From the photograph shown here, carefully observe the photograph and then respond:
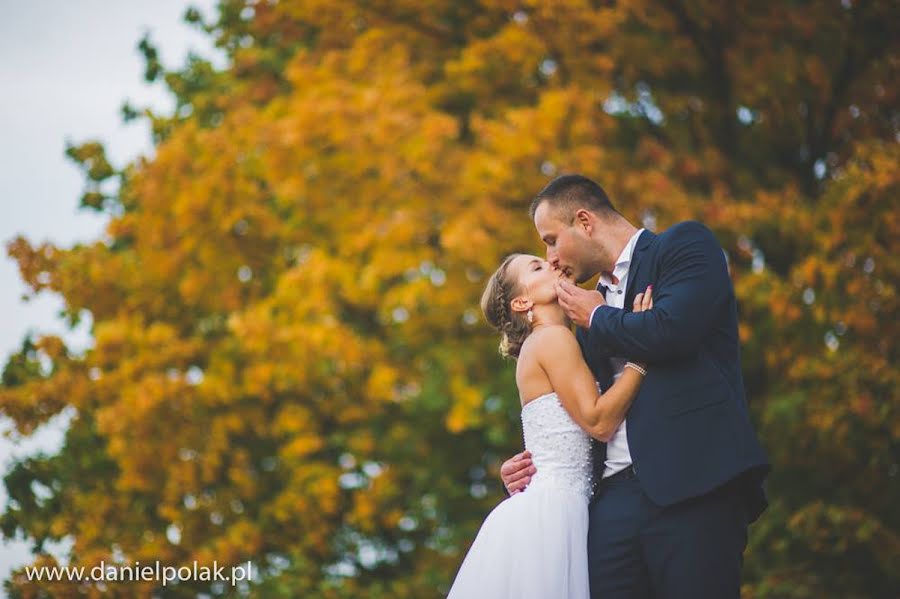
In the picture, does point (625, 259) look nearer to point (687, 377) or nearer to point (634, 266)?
point (634, 266)

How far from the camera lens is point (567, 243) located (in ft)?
11.9

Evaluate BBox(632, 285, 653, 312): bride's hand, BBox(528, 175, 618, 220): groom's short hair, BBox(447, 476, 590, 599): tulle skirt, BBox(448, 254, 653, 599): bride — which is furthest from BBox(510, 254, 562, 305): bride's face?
BBox(447, 476, 590, 599): tulle skirt

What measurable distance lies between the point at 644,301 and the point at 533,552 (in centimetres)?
96

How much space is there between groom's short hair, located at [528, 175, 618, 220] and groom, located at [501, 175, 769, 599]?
0.29 metres

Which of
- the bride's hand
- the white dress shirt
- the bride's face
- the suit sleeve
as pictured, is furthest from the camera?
the bride's face

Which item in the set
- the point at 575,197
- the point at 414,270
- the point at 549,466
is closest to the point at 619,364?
the point at 549,466

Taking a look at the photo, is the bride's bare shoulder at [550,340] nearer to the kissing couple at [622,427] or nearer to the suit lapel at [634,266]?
the kissing couple at [622,427]

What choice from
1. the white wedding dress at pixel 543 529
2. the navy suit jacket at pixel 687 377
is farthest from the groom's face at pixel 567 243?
the white wedding dress at pixel 543 529

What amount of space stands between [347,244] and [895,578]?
4560mm

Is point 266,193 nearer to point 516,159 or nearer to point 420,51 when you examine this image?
point 420,51

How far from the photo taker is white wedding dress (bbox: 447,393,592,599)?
11.0ft

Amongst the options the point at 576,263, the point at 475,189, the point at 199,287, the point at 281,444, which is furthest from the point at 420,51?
the point at 576,263

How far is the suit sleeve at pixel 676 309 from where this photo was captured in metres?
3.02

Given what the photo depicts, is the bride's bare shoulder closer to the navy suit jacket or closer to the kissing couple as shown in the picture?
the kissing couple
